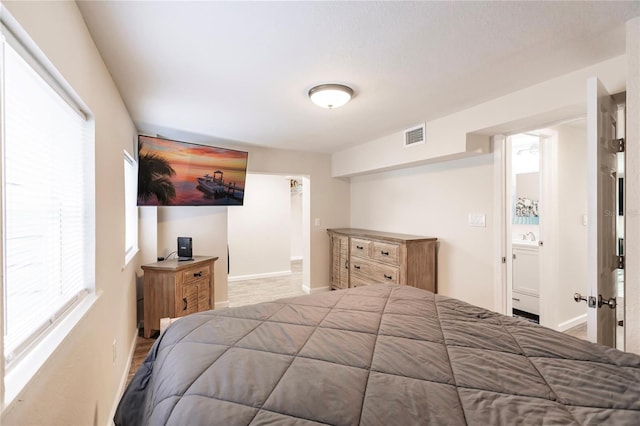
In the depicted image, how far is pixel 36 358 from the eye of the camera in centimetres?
91

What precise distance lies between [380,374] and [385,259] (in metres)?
2.48

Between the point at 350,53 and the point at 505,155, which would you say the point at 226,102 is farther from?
the point at 505,155

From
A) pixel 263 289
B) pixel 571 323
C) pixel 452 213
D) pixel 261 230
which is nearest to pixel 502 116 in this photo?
pixel 452 213

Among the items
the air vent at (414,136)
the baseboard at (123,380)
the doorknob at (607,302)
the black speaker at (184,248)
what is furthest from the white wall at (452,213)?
the baseboard at (123,380)

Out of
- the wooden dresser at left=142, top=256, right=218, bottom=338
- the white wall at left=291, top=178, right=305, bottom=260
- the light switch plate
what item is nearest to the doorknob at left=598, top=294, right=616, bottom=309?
the light switch plate

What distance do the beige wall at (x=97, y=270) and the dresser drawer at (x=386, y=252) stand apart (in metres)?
2.61

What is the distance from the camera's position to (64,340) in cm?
107

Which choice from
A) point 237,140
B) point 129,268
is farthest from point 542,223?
point 129,268

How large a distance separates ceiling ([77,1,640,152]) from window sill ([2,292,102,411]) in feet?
4.51

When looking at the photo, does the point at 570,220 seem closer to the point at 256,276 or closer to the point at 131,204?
the point at 131,204

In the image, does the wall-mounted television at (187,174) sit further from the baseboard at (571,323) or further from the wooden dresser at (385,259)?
the baseboard at (571,323)

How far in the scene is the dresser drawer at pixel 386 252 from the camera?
3246mm

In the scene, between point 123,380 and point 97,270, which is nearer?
point 97,270

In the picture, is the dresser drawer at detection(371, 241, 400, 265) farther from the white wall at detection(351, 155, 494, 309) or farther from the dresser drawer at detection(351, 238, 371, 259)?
the white wall at detection(351, 155, 494, 309)
